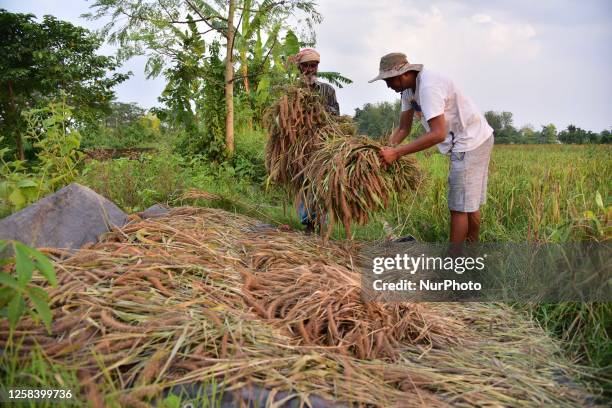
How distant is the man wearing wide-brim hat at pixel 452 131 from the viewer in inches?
132

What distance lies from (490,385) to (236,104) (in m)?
9.88

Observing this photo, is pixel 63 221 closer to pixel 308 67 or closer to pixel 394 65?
pixel 308 67

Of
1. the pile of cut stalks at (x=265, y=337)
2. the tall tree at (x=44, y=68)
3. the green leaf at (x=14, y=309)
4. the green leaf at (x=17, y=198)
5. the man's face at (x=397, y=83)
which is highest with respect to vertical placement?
the tall tree at (x=44, y=68)

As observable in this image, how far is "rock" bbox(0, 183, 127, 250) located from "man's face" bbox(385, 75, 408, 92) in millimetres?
2254

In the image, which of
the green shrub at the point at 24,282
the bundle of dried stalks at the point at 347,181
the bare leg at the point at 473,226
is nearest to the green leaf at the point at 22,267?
the green shrub at the point at 24,282

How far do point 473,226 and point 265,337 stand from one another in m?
2.38

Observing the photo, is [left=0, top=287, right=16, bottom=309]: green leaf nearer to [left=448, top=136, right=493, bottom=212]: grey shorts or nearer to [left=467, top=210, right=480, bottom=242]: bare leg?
[left=448, top=136, right=493, bottom=212]: grey shorts

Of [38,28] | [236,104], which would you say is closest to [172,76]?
[236,104]

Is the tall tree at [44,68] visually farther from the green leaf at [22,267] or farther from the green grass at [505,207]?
the green leaf at [22,267]

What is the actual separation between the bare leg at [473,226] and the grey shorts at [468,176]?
5.5 inches

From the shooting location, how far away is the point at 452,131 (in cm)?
368

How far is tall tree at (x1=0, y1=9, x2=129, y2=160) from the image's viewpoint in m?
18.0

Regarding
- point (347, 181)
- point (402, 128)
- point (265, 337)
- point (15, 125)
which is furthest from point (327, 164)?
point (15, 125)

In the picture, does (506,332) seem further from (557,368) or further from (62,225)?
(62,225)
